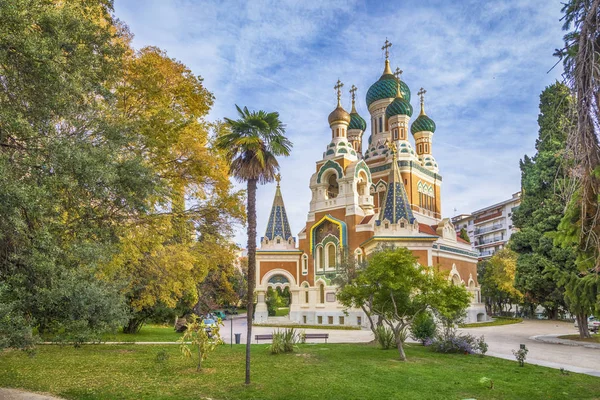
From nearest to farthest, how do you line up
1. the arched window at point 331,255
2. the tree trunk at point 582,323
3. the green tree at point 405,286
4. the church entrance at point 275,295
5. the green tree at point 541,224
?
the green tree at point 405,286, the tree trunk at point 582,323, the green tree at point 541,224, the arched window at point 331,255, the church entrance at point 275,295

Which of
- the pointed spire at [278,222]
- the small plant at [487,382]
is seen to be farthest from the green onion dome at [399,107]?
the small plant at [487,382]

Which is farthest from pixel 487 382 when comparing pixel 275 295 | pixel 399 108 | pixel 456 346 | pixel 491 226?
pixel 491 226

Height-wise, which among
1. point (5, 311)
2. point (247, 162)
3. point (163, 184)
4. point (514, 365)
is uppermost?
point (247, 162)

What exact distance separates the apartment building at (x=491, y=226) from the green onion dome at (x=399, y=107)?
3502cm

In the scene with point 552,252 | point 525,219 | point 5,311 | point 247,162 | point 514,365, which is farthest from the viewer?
point 525,219

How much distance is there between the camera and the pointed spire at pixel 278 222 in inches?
1565

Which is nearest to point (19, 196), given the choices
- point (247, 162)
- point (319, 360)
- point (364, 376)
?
point (247, 162)

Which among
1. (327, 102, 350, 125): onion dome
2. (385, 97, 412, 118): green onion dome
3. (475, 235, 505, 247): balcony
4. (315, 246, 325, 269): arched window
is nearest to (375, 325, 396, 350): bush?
(315, 246, 325, 269): arched window

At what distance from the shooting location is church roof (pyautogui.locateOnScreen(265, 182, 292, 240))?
39.8 m

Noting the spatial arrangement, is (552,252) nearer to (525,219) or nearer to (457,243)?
(525,219)

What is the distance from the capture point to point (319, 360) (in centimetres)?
1467

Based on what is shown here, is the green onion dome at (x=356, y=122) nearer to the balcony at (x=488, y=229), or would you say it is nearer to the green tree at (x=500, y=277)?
the green tree at (x=500, y=277)

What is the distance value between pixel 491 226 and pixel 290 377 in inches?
2873

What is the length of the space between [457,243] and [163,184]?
1231 inches
